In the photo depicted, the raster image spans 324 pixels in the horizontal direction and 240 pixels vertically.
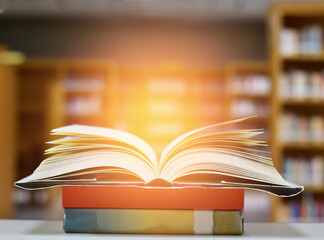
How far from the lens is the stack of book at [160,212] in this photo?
490mm

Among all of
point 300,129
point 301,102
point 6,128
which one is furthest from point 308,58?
point 6,128

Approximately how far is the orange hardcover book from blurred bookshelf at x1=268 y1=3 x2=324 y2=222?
2.99m

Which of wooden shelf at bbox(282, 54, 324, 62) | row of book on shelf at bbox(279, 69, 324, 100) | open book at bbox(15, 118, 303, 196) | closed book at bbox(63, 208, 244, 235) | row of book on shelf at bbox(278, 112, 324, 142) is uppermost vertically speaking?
wooden shelf at bbox(282, 54, 324, 62)

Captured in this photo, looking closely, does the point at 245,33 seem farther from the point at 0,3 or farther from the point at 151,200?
the point at 151,200

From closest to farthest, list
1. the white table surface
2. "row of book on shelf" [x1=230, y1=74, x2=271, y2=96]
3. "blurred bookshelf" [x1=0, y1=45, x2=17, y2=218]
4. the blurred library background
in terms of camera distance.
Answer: the white table surface → "blurred bookshelf" [x1=0, y1=45, x2=17, y2=218] → the blurred library background → "row of book on shelf" [x1=230, y1=74, x2=271, y2=96]

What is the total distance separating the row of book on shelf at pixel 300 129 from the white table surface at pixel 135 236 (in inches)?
115

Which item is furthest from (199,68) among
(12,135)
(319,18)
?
(12,135)

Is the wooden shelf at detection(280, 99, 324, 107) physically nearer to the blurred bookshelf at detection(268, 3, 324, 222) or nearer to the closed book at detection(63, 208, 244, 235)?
the blurred bookshelf at detection(268, 3, 324, 222)

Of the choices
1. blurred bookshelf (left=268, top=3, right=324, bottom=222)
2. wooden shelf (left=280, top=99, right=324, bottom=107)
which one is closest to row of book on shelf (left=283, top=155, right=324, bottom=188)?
blurred bookshelf (left=268, top=3, right=324, bottom=222)

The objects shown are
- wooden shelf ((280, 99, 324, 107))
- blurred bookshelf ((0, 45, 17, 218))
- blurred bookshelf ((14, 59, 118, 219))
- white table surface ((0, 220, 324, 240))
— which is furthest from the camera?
blurred bookshelf ((14, 59, 118, 219))

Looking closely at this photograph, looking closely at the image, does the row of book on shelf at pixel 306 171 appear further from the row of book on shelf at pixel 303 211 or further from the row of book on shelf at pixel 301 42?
the row of book on shelf at pixel 301 42

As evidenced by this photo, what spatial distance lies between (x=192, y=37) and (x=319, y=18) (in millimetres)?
3785

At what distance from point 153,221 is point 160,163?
0.08 m

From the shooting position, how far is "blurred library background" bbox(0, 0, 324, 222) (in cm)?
612
